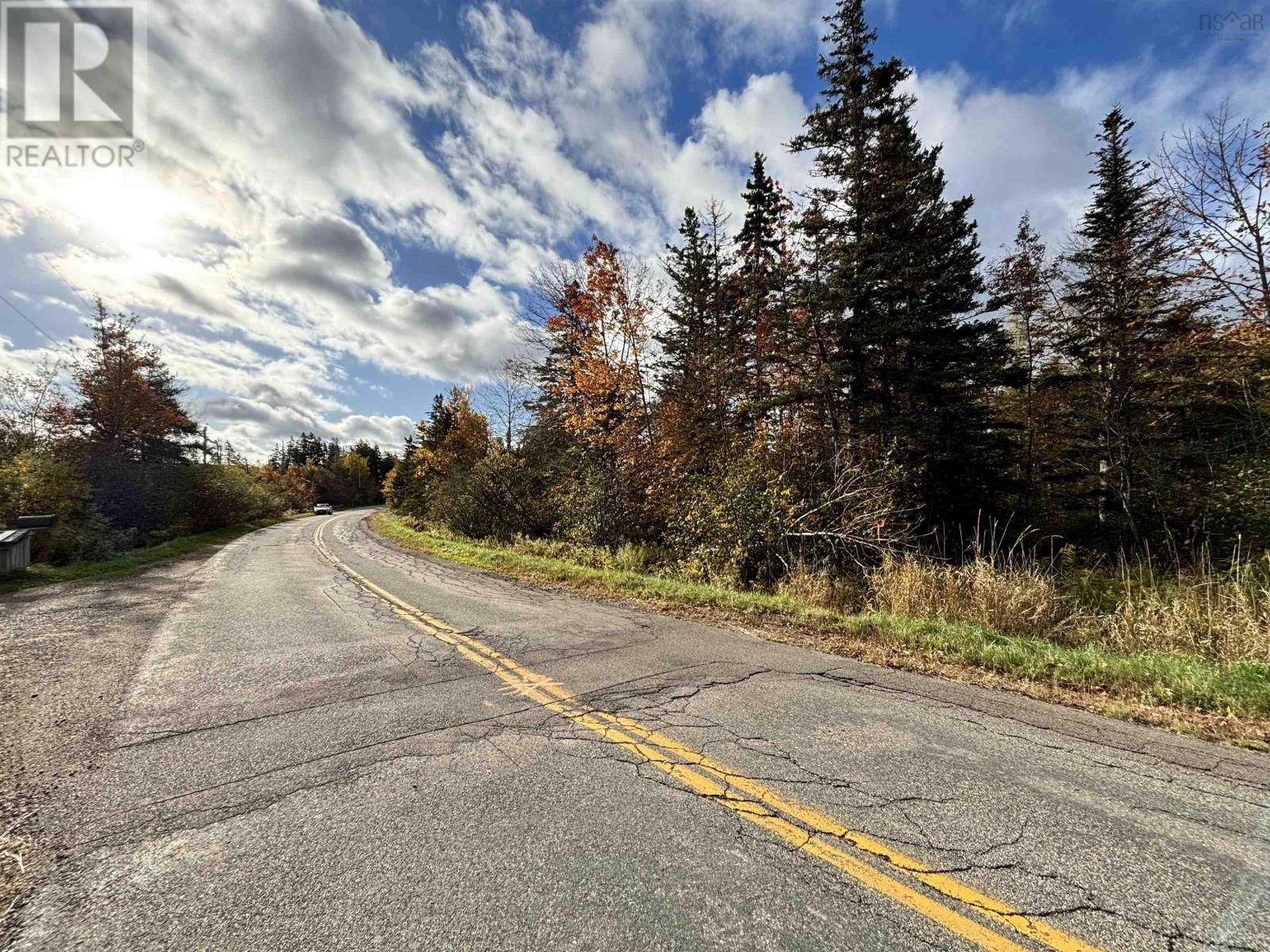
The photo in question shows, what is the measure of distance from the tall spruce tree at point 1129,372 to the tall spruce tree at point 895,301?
2.77 meters

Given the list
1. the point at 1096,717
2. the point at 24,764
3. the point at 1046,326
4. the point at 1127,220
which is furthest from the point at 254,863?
the point at 1127,220

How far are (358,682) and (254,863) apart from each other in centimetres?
242

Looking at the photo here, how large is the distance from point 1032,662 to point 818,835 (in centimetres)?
376

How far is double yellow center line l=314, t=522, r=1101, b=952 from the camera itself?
75.2 inches

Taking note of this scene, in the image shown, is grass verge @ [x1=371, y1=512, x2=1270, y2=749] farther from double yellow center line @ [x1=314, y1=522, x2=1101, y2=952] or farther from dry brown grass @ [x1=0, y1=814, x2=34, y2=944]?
dry brown grass @ [x1=0, y1=814, x2=34, y2=944]

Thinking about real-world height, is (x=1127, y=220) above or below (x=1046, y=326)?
above

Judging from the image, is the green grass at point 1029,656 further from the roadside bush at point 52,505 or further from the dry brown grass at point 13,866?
the roadside bush at point 52,505

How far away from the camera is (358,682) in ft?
15.0

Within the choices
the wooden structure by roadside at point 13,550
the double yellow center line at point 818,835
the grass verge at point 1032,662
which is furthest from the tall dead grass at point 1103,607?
the wooden structure by roadside at point 13,550

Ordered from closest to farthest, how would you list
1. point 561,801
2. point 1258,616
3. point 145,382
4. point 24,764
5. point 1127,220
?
point 561,801 < point 24,764 < point 1258,616 < point 1127,220 < point 145,382

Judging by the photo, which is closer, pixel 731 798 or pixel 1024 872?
pixel 1024 872

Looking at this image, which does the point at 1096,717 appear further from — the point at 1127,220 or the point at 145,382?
the point at 145,382

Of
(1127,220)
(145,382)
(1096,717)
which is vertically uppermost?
(1127,220)

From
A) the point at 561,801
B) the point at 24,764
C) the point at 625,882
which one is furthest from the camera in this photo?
the point at 24,764
